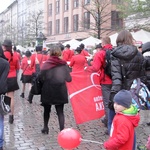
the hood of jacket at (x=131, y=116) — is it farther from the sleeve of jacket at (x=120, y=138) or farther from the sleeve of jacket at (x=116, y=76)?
the sleeve of jacket at (x=116, y=76)

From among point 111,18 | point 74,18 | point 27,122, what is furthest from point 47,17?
point 27,122

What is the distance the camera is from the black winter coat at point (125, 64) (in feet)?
16.4

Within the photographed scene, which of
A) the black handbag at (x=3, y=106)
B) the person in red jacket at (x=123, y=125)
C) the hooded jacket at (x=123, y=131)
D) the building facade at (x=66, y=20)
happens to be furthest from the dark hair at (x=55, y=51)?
the building facade at (x=66, y=20)

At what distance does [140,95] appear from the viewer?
4.99 meters

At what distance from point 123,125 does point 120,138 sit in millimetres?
136

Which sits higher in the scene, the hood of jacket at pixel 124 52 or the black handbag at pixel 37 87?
the hood of jacket at pixel 124 52

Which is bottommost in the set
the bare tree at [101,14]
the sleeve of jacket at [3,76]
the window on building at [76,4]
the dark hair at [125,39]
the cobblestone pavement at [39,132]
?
the cobblestone pavement at [39,132]

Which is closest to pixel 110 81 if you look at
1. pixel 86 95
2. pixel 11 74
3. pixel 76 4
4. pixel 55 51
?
pixel 86 95

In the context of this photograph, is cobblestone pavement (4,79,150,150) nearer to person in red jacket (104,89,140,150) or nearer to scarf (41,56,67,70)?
scarf (41,56,67,70)

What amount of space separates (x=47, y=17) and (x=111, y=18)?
22555 mm

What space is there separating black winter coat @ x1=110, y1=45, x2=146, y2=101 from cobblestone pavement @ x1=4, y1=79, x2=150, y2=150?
4.17ft

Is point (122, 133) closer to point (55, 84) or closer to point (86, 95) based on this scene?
point (55, 84)

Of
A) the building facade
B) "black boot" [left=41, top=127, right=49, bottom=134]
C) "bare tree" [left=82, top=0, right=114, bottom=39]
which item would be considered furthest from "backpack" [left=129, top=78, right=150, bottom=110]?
the building facade

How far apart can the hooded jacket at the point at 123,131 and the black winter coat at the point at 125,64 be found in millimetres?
1485
